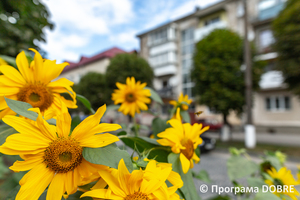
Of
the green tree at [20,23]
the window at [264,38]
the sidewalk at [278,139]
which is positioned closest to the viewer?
the green tree at [20,23]

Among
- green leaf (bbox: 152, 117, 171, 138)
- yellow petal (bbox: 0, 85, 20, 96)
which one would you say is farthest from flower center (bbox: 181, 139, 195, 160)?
yellow petal (bbox: 0, 85, 20, 96)

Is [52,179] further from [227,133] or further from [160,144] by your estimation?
[227,133]

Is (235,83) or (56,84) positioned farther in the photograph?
(235,83)

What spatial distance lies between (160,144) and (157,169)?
0.10m

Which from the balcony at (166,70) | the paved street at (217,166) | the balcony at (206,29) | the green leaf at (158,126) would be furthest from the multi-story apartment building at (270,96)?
the green leaf at (158,126)

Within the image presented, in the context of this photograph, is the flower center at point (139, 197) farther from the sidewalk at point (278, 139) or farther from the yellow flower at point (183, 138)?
the sidewalk at point (278, 139)

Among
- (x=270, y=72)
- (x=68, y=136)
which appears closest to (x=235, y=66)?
(x=270, y=72)

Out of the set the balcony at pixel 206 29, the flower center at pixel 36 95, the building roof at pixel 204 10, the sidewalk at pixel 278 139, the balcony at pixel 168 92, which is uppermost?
the building roof at pixel 204 10

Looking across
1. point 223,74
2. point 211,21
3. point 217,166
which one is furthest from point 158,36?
point 217,166

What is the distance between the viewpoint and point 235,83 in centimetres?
749

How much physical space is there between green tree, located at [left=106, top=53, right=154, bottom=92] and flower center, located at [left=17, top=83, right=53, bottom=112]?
1043 cm

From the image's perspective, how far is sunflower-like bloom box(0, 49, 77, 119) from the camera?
334mm

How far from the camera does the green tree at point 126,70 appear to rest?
10844 millimetres

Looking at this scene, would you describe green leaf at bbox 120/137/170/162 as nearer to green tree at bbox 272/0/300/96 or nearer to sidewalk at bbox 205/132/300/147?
green tree at bbox 272/0/300/96
